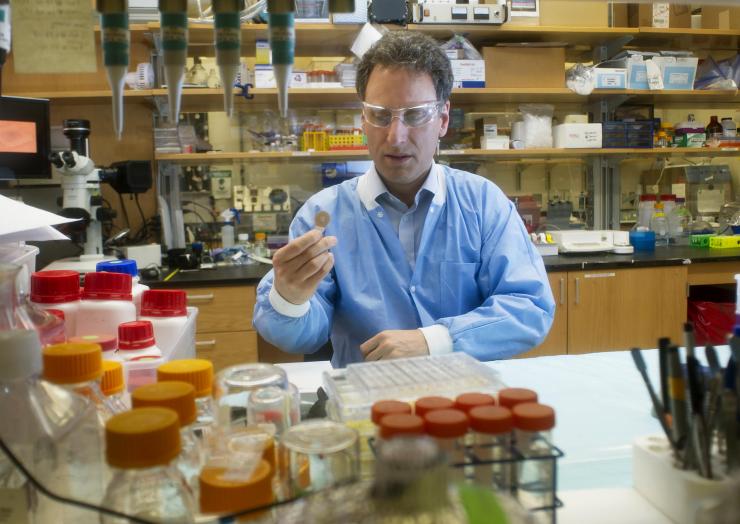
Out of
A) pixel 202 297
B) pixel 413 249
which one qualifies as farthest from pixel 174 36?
pixel 202 297

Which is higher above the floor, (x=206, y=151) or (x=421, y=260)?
(x=206, y=151)

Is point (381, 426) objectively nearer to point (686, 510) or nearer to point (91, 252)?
point (686, 510)

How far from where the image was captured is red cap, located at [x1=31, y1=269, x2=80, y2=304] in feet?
3.43

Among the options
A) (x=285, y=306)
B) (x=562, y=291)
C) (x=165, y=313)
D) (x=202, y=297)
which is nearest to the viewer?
(x=165, y=313)

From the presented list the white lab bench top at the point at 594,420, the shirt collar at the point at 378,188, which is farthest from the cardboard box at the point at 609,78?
the white lab bench top at the point at 594,420

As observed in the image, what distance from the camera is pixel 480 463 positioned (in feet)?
1.73

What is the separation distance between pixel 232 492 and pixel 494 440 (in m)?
0.23

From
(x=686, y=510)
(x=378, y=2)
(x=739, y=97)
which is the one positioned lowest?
(x=686, y=510)

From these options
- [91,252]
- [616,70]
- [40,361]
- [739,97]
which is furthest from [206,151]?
[739,97]

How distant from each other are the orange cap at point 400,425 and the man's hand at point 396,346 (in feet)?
2.49

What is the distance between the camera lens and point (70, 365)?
1.93ft

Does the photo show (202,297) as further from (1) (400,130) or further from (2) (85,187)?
(1) (400,130)

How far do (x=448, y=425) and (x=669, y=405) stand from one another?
26 centimetres

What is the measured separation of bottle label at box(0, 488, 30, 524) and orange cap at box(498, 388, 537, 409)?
46 cm
